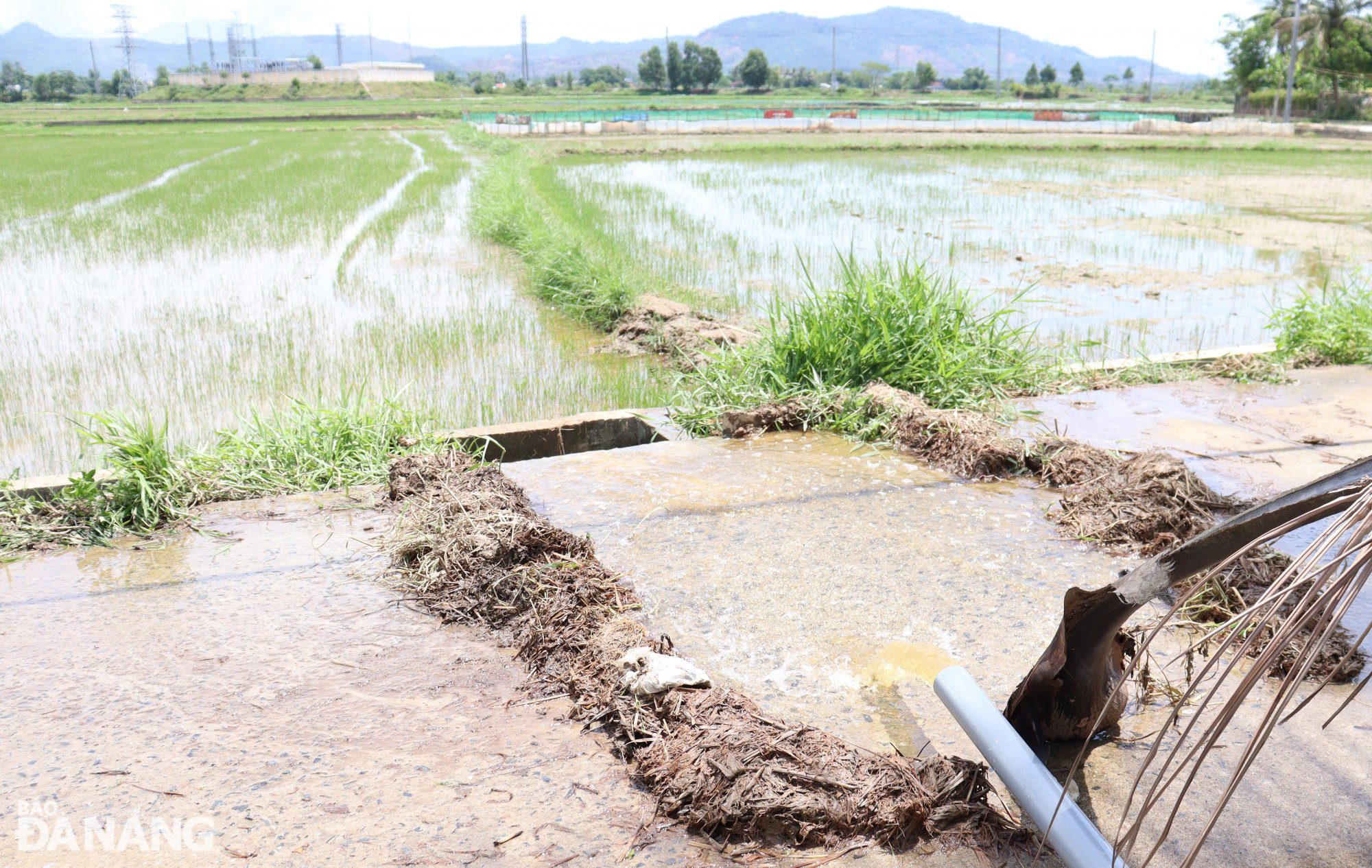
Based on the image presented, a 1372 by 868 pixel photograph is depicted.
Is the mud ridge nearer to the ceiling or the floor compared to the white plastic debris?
nearer to the floor

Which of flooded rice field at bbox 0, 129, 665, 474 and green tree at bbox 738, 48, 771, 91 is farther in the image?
green tree at bbox 738, 48, 771, 91

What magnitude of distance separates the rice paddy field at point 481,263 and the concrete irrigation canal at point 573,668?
4.06ft

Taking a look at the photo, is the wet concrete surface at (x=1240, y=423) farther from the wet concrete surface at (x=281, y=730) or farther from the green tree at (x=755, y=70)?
the green tree at (x=755, y=70)

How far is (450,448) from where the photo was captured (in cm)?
368

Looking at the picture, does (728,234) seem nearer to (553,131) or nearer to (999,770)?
(999,770)

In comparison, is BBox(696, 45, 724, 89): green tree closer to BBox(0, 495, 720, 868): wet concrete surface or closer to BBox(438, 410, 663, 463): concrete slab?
BBox(438, 410, 663, 463): concrete slab

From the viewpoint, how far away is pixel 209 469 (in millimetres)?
3695

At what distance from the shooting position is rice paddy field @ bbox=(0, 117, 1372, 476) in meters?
5.29

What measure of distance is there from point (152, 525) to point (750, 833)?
2530mm

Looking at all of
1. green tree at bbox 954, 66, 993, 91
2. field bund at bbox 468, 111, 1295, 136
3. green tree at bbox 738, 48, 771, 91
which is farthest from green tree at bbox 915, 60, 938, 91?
field bund at bbox 468, 111, 1295, 136

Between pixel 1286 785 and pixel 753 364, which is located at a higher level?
pixel 753 364

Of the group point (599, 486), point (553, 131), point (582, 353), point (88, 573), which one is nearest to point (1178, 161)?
point (553, 131)

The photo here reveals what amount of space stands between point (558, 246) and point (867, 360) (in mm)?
4805

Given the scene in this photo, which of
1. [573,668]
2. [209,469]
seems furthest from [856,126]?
[573,668]
